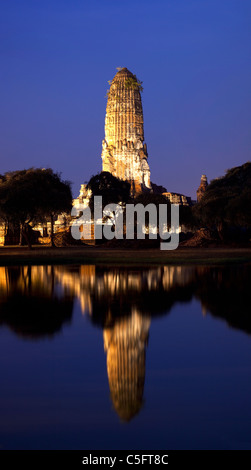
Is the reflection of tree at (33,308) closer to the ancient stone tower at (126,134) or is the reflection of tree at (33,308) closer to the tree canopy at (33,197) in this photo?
the tree canopy at (33,197)

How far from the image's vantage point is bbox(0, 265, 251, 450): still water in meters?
6.09

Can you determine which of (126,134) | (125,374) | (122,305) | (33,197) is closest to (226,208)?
(33,197)

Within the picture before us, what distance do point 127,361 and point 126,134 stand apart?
174m

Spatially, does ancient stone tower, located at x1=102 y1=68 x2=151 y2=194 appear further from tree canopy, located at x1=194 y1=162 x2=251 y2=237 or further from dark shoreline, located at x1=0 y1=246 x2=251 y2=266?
dark shoreline, located at x1=0 y1=246 x2=251 y2=266

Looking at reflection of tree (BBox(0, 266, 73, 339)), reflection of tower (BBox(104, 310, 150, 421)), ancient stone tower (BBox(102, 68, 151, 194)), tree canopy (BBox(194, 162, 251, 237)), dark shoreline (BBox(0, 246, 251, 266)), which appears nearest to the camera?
reflection of tower (BBox(104, 310, 150, 421))

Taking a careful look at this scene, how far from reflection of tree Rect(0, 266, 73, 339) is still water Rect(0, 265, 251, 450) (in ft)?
0.14

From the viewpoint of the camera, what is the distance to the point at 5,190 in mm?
60781

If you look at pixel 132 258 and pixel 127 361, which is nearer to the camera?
pixel 127 361

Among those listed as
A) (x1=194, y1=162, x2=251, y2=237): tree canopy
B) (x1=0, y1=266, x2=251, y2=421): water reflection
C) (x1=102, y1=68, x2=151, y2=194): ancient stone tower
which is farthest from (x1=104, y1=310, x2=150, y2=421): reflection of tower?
(x1=102, y1=68, x2=151, y2=194): ancient stone tower

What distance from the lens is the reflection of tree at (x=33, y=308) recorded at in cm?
1240

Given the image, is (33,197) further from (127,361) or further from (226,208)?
(127,361)

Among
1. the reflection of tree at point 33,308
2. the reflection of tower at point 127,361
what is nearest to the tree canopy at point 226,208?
the reflection of tree at point 33,308

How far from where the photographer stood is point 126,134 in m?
180
